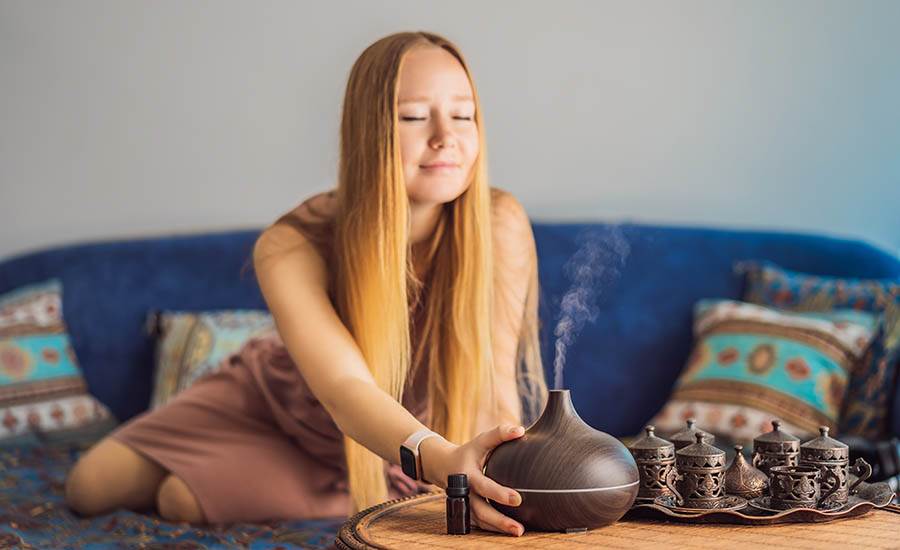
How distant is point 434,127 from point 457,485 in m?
0.71

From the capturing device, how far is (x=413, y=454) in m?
1.51

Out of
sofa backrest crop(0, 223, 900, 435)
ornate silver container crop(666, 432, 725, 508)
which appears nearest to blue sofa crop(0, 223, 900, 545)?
sofa backrest crop(0, 223, 900, 435)

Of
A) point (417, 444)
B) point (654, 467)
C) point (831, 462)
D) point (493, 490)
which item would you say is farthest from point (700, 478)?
point (417, 444)

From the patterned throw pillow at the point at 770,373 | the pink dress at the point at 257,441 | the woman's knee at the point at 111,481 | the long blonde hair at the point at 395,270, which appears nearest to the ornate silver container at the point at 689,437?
the long blonde hair at the point at 395,270

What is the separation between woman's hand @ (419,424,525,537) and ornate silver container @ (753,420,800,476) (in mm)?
343

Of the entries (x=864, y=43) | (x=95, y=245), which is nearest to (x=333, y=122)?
(x=95, y=245)

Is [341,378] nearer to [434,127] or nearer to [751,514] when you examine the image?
[434,127]

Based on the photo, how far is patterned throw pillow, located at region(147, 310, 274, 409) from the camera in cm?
310

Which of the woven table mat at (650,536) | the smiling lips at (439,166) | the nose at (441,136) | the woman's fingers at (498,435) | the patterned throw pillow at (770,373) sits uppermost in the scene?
the nose at (441,136)

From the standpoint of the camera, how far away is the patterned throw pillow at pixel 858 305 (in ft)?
8.47

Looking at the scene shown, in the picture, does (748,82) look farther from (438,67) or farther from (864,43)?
(438,67)

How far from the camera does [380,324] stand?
1936 millimetres

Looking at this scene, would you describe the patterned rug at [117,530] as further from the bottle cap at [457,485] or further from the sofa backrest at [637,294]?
the sofa backrest at [637,294]

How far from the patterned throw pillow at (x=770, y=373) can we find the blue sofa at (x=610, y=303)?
A: 23cm
